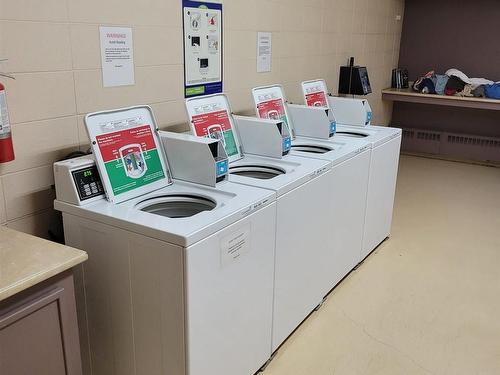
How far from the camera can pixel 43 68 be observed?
80.4 inches

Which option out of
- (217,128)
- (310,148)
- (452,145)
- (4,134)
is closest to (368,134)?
(310,148)

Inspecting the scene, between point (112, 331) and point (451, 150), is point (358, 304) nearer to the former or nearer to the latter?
point (112, 331)

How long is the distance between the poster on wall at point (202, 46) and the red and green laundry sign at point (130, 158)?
0.77 meters

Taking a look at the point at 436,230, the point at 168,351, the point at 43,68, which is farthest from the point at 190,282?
the point at 436,230

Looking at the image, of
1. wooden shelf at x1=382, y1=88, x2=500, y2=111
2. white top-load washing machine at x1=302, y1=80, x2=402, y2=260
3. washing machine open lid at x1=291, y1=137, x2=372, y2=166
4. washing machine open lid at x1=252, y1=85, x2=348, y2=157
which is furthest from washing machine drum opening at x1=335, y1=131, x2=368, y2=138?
wooden shelf at x1=382, y1=88, x2=500, y2=111

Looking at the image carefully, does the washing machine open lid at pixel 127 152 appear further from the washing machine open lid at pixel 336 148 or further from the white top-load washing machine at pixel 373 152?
the white top-load washing machine at pixel 373 152

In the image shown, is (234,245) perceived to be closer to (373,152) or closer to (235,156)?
(235,156)

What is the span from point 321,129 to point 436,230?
162 cm

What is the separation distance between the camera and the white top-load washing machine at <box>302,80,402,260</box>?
11.3ft

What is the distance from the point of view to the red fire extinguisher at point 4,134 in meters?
1.79

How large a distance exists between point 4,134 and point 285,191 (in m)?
1.21

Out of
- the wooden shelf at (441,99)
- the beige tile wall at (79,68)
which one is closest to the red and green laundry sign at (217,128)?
the beige tile wall at (79,68)

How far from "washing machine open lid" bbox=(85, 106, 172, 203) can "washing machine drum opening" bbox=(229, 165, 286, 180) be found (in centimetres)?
49

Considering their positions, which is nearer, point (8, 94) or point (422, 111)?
point (8, 94)
